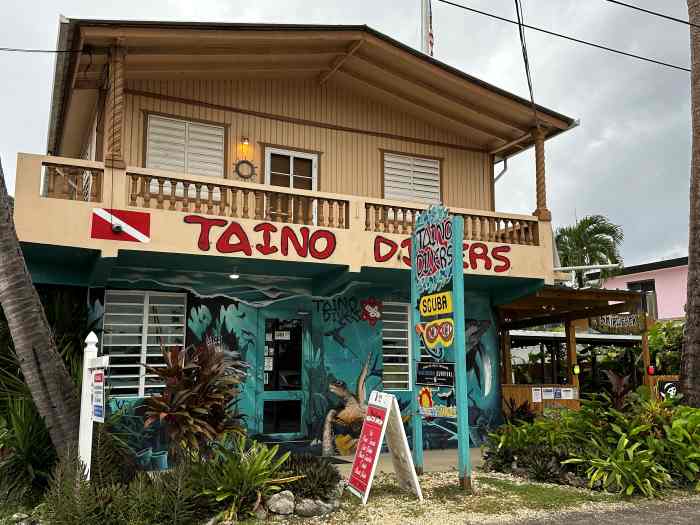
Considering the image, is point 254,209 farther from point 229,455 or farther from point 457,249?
point 229,455

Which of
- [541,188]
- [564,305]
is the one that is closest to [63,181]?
[541,188]

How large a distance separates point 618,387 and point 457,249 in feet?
11.2

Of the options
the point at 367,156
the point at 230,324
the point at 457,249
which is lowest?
the point at 230,324

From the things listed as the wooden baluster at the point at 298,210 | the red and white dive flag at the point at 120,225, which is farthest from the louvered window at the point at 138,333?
the wooden baluster at the point at 298,210

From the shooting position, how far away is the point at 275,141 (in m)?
12.5

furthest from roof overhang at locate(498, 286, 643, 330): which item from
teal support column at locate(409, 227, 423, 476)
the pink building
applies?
the pink building

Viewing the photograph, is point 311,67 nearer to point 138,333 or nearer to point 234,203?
point 234,203

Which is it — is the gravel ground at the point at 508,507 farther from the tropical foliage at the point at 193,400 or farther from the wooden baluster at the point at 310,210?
the wooden baluster at the point at 310,210

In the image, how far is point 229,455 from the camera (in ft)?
25.0

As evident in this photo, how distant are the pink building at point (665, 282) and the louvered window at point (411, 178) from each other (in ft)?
59.0

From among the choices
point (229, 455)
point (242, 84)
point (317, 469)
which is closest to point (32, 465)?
point (229, 455)

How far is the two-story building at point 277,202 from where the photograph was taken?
973cm

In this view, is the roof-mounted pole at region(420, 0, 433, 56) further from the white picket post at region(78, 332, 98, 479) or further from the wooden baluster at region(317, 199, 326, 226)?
the white picket post at region(78, 332, 98, 479)

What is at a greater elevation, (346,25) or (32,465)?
(346,25)
